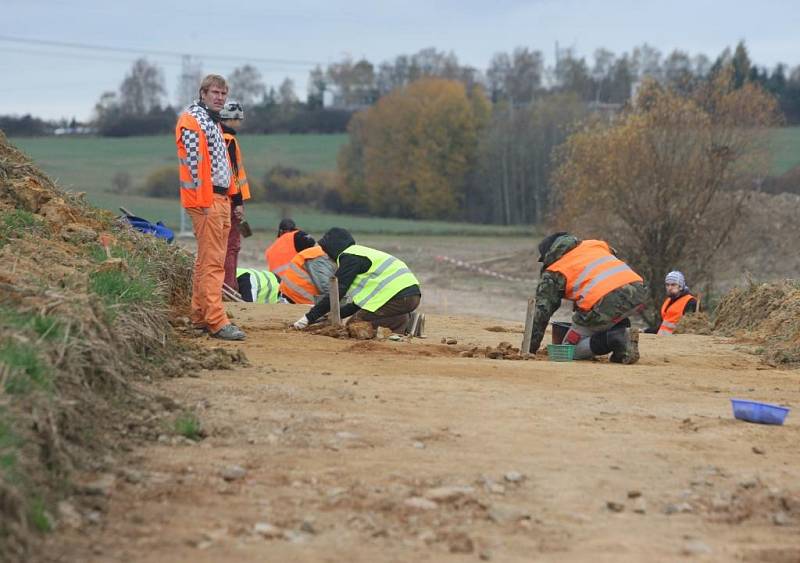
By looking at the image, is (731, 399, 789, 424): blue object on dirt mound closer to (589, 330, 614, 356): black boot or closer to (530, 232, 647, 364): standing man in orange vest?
(530, 232, 647, 364): standing man in orange vest

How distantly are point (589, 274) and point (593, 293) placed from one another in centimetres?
17

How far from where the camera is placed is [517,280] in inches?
1610

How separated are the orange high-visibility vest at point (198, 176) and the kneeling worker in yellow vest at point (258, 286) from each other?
6.76 metres

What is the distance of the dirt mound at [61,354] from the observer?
5.36 m

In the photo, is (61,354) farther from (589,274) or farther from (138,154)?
(138,154)

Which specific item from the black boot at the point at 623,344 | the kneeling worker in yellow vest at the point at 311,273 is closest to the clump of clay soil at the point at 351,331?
the kneeling worker in yellow vest at the point at 311,273

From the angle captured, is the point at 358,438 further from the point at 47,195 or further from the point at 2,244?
the point at 47,195

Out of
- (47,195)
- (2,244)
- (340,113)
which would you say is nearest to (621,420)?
(2,244)

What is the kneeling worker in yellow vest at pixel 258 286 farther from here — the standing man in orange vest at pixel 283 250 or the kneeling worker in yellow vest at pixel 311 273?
the kneeling worker in yellow vest at pixel 311 273

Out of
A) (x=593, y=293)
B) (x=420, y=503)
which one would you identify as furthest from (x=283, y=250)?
(x=420, y=503)

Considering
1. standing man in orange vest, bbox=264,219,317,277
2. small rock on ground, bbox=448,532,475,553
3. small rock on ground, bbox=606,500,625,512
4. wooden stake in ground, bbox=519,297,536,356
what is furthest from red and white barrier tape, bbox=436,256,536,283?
small rock on ground, bbox=448,532,475,553

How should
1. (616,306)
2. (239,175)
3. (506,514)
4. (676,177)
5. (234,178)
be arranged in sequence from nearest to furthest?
(506,514) < (616,306) < (234,178) < (239,175) < (676,177)

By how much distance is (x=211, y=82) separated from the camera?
1085 cm

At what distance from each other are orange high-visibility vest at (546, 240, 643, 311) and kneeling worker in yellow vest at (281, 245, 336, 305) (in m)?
2.97
